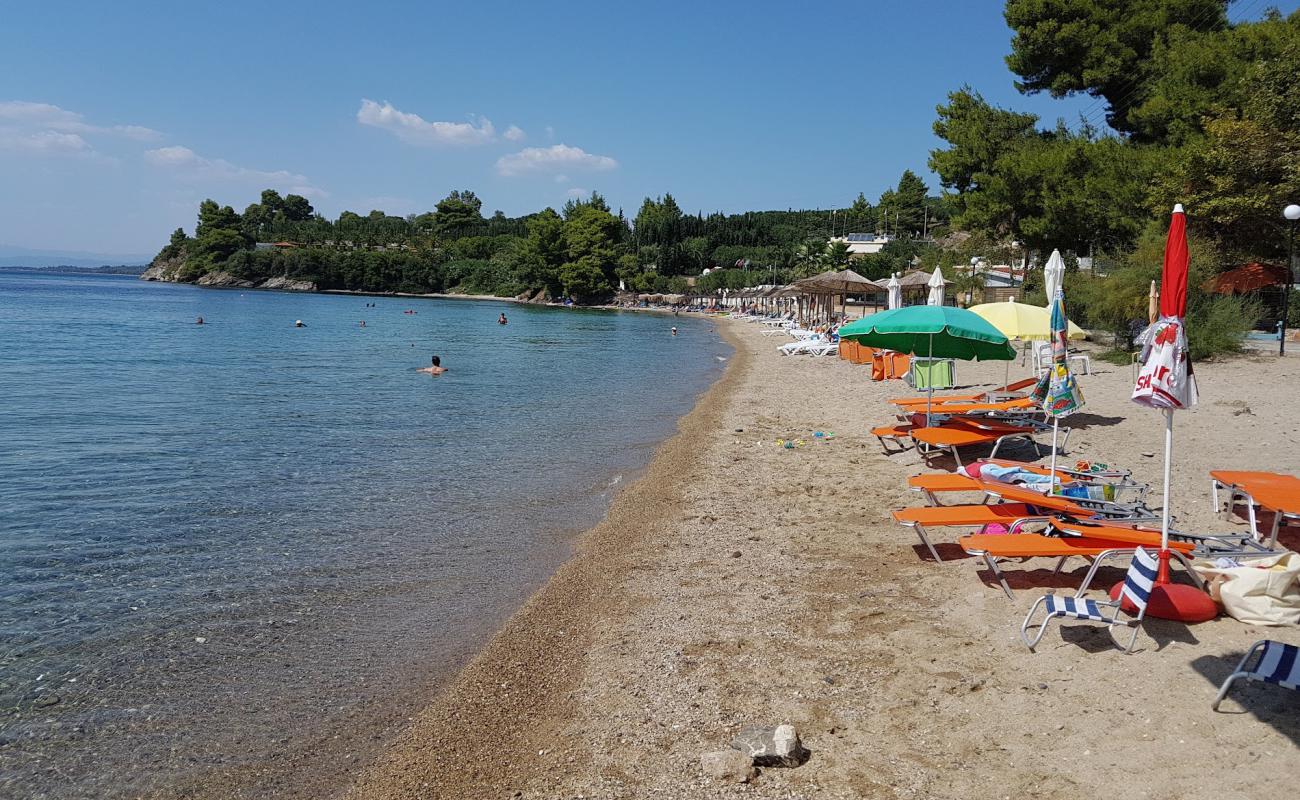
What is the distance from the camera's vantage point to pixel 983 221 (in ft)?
93.1

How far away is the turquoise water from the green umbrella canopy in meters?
3.85

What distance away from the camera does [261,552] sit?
7.46m

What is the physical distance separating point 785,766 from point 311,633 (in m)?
3.70

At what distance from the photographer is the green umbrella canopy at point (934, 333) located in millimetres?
9227

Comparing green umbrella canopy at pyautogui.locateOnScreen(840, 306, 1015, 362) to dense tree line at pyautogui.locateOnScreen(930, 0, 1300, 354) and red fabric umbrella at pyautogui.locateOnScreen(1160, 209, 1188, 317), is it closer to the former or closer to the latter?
red fabric umbrella at pyautogui.locateOnScreen(1160, 209, 1188, 317)

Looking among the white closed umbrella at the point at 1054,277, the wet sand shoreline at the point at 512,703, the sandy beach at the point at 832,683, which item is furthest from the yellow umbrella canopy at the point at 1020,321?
the wet sand shoreline at the point at 512,703

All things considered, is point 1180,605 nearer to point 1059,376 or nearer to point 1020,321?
point 1059,376

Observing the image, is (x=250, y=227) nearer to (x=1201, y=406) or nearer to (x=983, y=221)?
(x=983, y=221)

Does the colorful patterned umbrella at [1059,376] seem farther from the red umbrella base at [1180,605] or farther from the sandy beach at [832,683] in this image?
the red umbrella base at [1180,605]

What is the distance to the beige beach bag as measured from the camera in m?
4.42

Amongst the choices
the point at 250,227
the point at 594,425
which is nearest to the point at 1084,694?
the point at 594,425

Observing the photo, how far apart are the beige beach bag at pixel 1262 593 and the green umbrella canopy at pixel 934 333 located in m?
4.83

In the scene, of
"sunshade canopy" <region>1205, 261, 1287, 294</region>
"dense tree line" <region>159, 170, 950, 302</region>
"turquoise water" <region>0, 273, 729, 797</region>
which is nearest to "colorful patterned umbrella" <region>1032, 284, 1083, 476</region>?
"turquoise water" <region>0, 273, 729, 797</region>

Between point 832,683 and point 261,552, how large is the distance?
556cm
